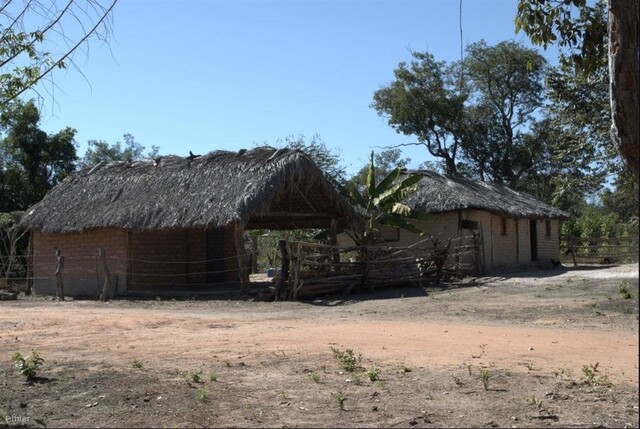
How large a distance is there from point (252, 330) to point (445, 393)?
16.8 feet

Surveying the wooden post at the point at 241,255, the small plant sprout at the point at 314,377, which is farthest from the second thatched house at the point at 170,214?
the small plant sprout at the point at 314,377

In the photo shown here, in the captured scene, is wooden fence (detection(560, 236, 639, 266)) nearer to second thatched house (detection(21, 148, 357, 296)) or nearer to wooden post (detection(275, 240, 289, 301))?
second thatched house (detection(21, 148, 357, 296))

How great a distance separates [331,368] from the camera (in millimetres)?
8461

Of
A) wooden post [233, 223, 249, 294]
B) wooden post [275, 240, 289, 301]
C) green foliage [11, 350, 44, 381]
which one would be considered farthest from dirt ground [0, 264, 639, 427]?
wooden post [233, 223, 249, 294]

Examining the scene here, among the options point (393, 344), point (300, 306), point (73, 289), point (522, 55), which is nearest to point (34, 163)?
point (73, 289)

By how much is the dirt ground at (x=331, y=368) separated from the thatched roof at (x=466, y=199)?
38.7 feet

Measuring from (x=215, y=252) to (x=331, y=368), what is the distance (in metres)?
16.0

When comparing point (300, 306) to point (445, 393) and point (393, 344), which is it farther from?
point (445, 393)

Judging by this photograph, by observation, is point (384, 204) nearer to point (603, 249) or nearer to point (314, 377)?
point (603, 249)

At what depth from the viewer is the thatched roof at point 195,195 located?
19172 mm


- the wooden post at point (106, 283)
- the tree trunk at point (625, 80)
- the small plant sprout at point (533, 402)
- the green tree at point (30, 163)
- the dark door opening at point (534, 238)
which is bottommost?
the small plant sprout at point (533, 402)

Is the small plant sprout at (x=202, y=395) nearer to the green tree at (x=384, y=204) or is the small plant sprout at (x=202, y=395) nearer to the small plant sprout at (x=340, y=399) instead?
the small plant sprout at (x=340, y=399)

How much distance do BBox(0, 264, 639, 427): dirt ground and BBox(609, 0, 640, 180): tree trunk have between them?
2.24 m

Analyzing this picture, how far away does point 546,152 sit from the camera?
38344 mm
